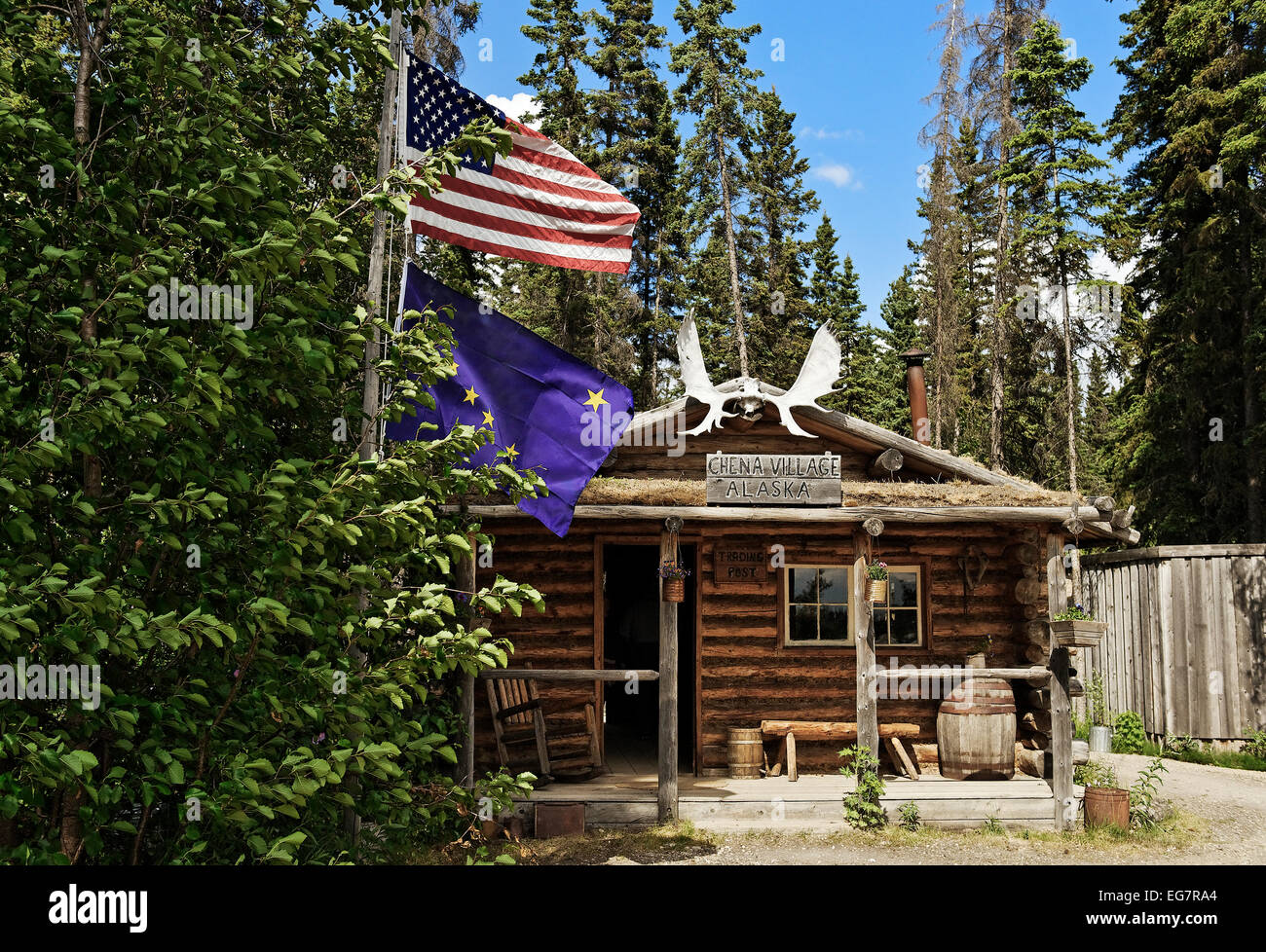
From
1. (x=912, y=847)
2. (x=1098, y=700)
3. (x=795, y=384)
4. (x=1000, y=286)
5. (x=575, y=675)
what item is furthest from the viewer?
(x=1000, y=286)

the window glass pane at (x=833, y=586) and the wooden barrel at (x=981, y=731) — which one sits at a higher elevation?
the window glass pane at (x=833, y=586)

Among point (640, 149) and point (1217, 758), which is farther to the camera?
point (640, 149)

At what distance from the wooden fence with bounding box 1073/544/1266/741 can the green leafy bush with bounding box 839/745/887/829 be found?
25.9 ft

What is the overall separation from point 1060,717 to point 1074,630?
1.21 metres

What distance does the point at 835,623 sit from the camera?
477 inches

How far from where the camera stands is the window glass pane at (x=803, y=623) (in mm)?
12031

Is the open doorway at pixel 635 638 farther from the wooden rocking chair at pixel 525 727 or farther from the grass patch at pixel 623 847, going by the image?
the grass patch at pixel 623 847

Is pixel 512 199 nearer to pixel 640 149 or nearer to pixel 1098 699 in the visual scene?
pixel 1098 699

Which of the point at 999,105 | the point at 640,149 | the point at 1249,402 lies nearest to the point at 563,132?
the point at 640,149

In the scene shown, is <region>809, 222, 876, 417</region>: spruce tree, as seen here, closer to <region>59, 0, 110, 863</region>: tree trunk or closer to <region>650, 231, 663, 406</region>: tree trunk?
<region>650, 231, 663, 406</region>: tree trunk

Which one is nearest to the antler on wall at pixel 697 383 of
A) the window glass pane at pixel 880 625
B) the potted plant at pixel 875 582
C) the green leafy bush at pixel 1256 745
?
the potted plant at pixel 875 582

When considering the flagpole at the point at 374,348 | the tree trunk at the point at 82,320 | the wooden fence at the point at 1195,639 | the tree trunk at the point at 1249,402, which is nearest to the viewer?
the tree trunk at the point at 82,320

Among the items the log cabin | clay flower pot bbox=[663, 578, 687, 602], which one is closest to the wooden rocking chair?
the log cabin
